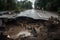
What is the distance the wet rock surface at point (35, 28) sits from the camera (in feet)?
23.2

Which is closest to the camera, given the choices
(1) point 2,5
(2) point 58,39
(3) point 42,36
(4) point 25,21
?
(2) point 58,39

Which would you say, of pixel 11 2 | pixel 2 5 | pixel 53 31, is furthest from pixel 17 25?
pixel 11 2

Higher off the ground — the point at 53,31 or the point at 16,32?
the point at 53,31

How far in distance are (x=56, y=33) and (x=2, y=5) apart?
18.7 meters

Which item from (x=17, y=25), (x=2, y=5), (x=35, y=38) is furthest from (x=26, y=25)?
(x=2, y=5)

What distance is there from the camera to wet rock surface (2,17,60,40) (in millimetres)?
7084

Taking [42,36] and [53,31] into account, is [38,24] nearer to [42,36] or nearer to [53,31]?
[42,36]

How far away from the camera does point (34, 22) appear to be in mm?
12250

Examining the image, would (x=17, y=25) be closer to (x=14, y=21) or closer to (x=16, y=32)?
(x=14, y=21)

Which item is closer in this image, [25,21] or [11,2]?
[25,21]

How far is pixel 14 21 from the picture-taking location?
12.5 m

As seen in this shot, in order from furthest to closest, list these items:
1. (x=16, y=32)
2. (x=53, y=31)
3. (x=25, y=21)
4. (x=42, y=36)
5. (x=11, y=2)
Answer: (x=11, y=2) < (x=25, y=21) < (x=16, y=32) < (x=42, y=36) < (x=53, y=31)

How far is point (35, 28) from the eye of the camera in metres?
10.6

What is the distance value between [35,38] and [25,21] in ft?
15.0
